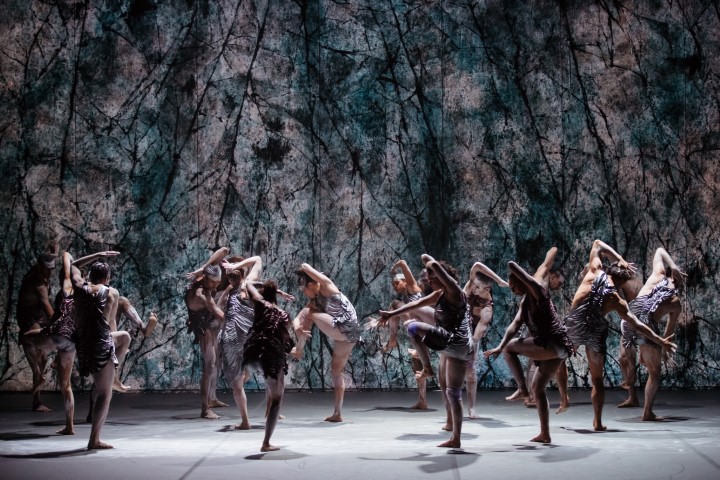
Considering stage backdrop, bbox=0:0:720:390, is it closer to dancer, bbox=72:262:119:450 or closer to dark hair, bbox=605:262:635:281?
dark hair, bbox=605:262:635:281

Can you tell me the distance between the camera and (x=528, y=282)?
730cm

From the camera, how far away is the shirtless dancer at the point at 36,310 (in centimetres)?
1028

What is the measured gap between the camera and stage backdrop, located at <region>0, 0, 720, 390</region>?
12750 mm

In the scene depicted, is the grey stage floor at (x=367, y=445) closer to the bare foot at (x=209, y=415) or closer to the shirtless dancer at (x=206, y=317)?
the bare foot at (x=209, y=415)

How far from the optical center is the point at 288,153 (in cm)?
1295

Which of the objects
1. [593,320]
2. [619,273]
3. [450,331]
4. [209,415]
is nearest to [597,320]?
[593,320]

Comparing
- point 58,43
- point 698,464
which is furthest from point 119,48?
point 698,464

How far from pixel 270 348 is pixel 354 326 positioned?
2357 millimetres

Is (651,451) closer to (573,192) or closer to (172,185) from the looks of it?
(573,192)

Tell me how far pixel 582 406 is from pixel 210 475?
553 centimetres

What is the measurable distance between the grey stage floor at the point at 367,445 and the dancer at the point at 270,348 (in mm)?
341

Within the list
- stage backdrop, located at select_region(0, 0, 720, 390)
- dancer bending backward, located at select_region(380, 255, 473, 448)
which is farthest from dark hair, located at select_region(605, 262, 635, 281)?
stage backdrop, located at select_region(0, 0, 720, 390)

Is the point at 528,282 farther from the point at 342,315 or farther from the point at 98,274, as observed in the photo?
the point at 98,274

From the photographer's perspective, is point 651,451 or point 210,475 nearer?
point 210,475
